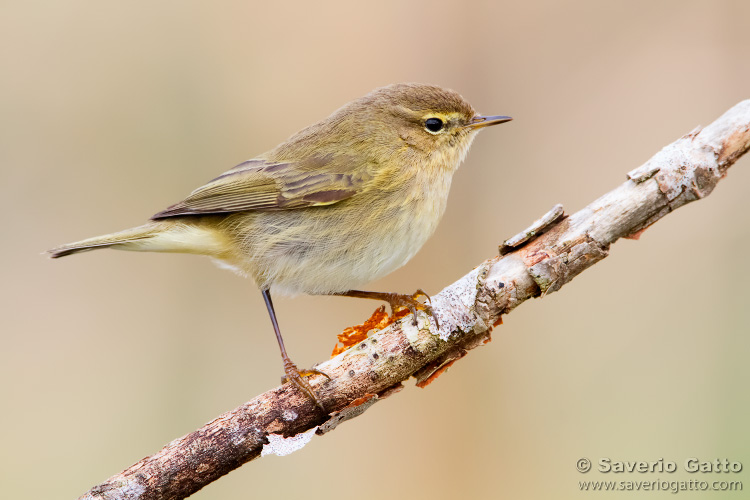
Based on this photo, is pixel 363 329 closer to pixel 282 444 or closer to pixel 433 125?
pixel 282 444

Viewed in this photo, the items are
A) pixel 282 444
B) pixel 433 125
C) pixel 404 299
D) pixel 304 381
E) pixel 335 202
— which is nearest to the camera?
pixel 282 444

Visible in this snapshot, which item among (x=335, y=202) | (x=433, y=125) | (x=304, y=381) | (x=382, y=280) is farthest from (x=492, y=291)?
(x=382, y=280)

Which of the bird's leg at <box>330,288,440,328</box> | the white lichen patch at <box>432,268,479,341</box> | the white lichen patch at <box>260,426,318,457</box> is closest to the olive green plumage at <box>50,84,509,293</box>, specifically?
the bird's leg at <box>330,288,440,328</box>

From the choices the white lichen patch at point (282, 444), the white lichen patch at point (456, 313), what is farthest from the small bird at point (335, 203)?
the white lichen patch at point (282, 444)

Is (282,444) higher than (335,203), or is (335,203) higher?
(335,203)

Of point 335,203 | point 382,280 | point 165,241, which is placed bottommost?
point 335,203

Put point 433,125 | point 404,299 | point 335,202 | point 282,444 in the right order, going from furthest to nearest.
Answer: point 433,125
point 335,202
point 404,299
point 282,444

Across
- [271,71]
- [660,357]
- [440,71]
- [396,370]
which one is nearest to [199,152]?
[271,71]

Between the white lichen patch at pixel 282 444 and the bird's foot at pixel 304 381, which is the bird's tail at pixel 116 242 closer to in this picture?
the bird's foot at pixel 304 381
